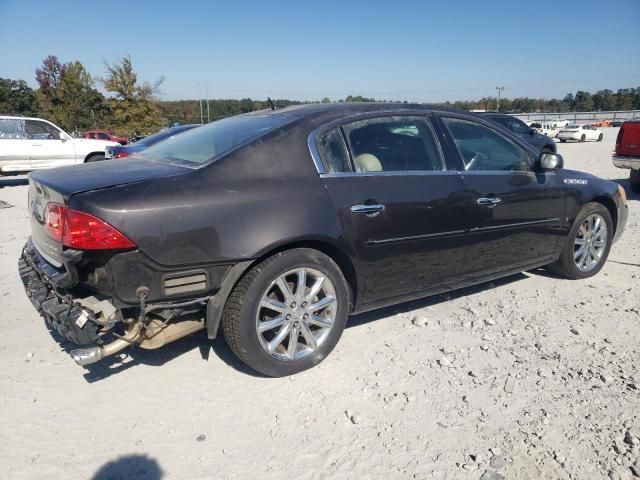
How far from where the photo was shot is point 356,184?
3.05m

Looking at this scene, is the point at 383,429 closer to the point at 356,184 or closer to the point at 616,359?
the point at 356,184

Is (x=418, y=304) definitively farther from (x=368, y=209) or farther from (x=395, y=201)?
(x=368, y=209)

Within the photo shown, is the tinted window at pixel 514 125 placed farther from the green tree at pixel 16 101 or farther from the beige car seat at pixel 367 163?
the green tree at pixel 16 101

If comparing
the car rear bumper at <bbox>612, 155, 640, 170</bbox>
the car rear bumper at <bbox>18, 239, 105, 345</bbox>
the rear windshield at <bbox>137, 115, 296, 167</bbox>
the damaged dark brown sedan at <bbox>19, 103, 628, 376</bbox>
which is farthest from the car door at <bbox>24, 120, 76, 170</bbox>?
the car rear bumper at <bbox>612, 155, 640, 170</bbox>

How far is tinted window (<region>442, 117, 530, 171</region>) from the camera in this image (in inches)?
145

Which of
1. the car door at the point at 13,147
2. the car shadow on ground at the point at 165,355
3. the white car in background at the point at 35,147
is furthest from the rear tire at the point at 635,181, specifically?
the car door at the point at 13,147

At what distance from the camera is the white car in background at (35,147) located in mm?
12180

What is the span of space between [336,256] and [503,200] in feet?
5.16

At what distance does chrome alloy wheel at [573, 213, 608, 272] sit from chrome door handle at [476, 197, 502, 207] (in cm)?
128

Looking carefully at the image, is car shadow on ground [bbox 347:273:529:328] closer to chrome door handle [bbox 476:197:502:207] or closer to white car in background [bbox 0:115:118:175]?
chrome door handle [bbox 476:197:502:207]

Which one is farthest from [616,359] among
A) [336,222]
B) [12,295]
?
[12,295]

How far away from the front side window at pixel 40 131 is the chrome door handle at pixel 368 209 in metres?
12.6

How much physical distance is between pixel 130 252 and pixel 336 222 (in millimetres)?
1194

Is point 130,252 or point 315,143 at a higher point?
point 315,143
